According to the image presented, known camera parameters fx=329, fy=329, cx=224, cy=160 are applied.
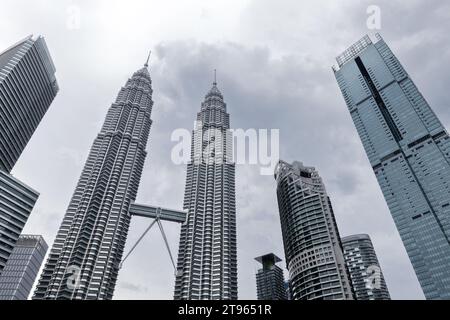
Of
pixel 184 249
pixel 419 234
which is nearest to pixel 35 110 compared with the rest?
pixel 184 249

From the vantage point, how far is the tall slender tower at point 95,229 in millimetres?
142875

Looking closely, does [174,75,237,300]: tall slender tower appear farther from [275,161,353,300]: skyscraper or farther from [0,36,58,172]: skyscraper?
[0,36,58,172]: skyscraper

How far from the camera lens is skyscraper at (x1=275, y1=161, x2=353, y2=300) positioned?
5094 inches

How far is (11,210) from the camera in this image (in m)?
126

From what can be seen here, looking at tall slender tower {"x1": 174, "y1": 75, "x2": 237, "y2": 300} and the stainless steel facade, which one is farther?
tall slender tower {"x1": 174, "y1": 75, "x2": 237, "y2": 300}

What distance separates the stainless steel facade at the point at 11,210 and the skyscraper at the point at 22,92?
17353 millimetres

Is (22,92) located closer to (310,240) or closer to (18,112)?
(18,112)

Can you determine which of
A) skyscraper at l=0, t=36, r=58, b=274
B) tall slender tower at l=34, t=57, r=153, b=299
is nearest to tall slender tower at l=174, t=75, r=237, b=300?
tall slender tower at l=34, t=57, r=153, b=299

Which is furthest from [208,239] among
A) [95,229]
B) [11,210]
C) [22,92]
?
[22,92]

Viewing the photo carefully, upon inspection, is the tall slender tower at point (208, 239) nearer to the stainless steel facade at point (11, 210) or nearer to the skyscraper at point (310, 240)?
the skyscraper at point (310, 240)

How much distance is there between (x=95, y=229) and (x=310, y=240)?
10108 cm
